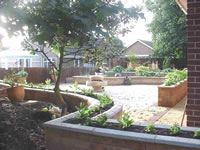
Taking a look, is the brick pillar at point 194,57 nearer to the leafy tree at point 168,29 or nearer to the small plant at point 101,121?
the small plant at point 101,121

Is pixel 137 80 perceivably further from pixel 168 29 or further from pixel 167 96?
pixel 167 96

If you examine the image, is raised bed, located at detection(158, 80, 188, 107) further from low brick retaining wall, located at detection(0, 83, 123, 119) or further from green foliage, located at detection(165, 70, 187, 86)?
low brick retaining wall, located at detection(0, 83, 123, 119)

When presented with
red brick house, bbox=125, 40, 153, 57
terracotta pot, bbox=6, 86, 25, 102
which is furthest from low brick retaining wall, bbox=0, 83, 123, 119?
red brick house, bbox=125, 40, 153, 57

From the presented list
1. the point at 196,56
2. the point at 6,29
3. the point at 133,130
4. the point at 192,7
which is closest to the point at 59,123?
the point at 133,130

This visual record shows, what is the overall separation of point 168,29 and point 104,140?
20.4 meters

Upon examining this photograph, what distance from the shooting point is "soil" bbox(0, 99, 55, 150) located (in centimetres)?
309

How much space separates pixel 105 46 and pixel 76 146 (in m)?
2.23

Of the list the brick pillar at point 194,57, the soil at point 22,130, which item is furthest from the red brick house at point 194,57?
the soil at point 22,130

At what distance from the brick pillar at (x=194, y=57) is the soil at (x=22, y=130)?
205cm

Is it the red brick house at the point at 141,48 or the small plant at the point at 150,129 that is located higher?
the red brick house at the point at 141,48

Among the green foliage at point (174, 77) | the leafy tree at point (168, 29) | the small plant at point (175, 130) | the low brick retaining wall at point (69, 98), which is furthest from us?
the leafy tree at point (168, 29)

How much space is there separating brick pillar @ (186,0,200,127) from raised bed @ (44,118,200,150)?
44 centimetres

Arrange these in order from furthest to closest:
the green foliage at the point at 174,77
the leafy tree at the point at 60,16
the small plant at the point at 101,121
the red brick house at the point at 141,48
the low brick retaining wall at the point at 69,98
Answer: the red brick house at the point at 141,48 → the green foliage at the point at 174,77 → the low brick retaining wall at the point at 69,98 → the small plant at the point at 101,121 → the leafy tree at the point at 60,16

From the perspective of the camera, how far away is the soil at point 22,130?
3.09 m
